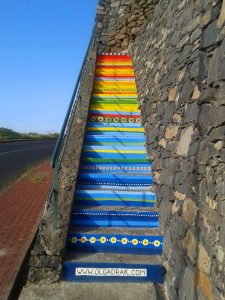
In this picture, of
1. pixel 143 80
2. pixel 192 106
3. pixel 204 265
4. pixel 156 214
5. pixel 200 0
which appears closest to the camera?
pixel 204 265

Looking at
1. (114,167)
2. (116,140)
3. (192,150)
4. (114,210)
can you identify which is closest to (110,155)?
(114,167)

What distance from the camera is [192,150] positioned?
3766 millimetres

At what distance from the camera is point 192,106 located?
158 inches

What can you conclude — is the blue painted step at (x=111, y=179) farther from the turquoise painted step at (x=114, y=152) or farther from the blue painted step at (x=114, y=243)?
the blue painted step at (x=114, y=243)

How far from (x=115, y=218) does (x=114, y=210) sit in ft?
0.39

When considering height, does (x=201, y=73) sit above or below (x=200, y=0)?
below

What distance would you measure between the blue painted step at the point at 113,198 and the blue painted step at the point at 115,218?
299 millimetres

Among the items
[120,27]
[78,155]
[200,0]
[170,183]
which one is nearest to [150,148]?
[78,155]

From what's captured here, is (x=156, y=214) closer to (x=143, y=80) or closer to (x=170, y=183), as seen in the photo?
(x=170, y=183)

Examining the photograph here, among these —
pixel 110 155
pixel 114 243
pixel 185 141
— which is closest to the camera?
pixel 185 141

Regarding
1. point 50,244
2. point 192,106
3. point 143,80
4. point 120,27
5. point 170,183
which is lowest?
point 50,244

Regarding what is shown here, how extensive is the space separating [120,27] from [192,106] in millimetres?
8332

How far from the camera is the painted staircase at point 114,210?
4.25 meters

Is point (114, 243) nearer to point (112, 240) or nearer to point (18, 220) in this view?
point (112, 240)
